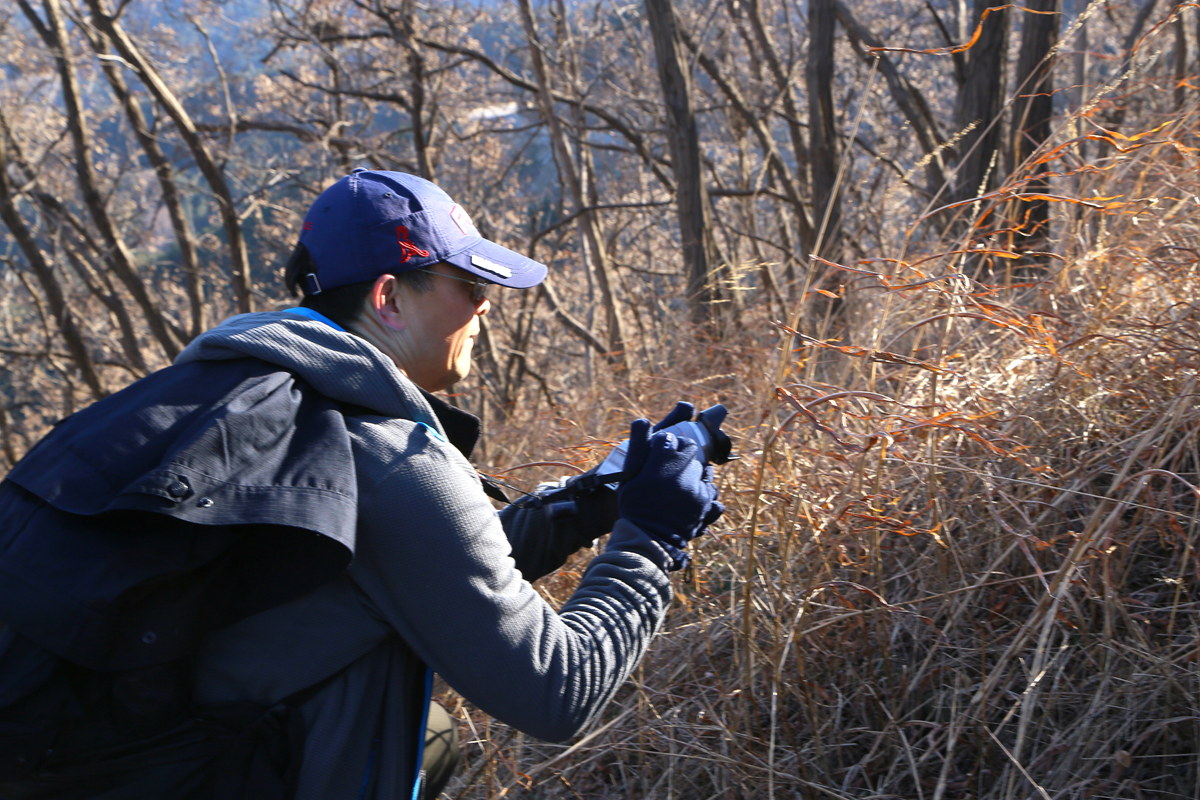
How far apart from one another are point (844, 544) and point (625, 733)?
0.74 metres

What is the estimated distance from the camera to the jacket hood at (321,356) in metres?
1.45

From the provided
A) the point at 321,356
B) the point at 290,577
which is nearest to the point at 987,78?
the point at 321,356

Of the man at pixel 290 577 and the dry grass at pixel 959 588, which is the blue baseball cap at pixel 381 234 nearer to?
the man at pixel 290 577

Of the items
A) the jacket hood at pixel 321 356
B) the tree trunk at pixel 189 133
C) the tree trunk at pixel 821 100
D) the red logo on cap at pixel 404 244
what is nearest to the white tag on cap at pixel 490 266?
the red logo on cap at pixel 404 244

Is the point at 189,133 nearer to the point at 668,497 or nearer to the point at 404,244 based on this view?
the point at 404,244

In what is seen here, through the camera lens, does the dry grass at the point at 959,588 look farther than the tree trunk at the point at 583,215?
No

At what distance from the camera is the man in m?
1.27

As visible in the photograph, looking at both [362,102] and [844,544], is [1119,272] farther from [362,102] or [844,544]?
[362,102]

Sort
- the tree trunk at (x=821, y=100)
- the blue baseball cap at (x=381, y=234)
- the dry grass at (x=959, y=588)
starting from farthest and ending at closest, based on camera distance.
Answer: the tree trunk at (x=821, y=100) → the dry grass at (x=959, y=588) → the blue baseball cap at (x=381, y=234)

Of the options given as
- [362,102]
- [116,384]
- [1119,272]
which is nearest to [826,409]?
[1119,272]

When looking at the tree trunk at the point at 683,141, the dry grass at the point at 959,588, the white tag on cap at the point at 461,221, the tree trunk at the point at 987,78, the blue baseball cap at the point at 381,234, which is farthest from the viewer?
the tree trunk at the point at 683,141

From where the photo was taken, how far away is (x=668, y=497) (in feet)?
5.46

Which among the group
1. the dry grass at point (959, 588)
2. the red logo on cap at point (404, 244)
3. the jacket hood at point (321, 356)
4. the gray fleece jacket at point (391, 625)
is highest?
the red logo on cap at point (404, 244)

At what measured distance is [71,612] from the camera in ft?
4.00
